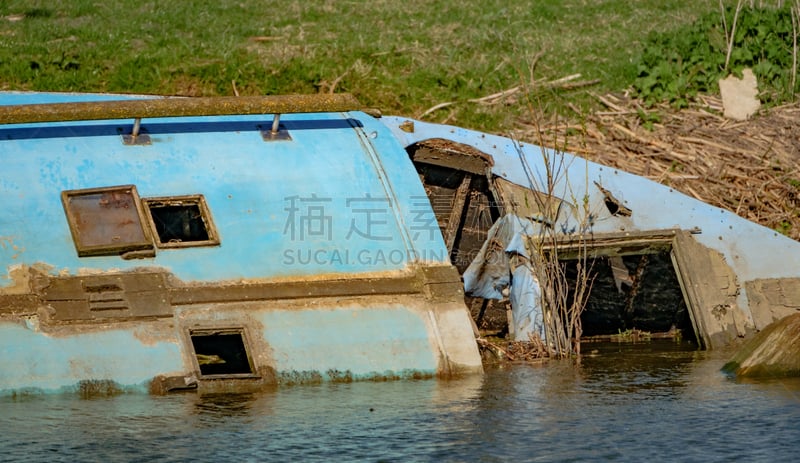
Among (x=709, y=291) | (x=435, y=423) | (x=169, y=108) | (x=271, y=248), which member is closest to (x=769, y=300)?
(x=709, y=291)

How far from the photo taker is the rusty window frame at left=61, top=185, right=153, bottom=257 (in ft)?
29.2

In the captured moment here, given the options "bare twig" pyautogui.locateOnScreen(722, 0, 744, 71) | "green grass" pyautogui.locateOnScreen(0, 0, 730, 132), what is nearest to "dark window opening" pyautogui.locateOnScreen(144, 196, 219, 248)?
"green grass" pyautogui.locateOnScreen(0, 0, 730, 132)

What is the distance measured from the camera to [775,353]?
31.1 feet

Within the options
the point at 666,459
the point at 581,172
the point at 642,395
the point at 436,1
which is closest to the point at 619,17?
the point at 436,1

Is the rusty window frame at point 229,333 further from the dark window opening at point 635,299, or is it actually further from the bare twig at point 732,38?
the bare twig at point 732,38

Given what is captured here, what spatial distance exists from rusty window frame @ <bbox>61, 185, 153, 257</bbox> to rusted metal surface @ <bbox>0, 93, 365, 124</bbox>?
2.03ft

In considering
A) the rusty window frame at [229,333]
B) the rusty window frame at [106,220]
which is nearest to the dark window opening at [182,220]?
the rusty window frame at [106,220]

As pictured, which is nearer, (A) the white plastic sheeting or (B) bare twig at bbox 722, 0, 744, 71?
(A) the white plastic sheeting

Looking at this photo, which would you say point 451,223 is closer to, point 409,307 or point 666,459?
point 409,307

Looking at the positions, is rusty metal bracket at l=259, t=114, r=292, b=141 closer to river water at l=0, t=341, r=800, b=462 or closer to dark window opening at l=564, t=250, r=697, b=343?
river water at l=0, t=341, r=800, b=462

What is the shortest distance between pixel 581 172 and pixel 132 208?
14.1ft

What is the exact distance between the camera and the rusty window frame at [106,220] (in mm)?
8891

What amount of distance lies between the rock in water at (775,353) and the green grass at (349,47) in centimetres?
482

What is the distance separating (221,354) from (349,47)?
6.94 m
